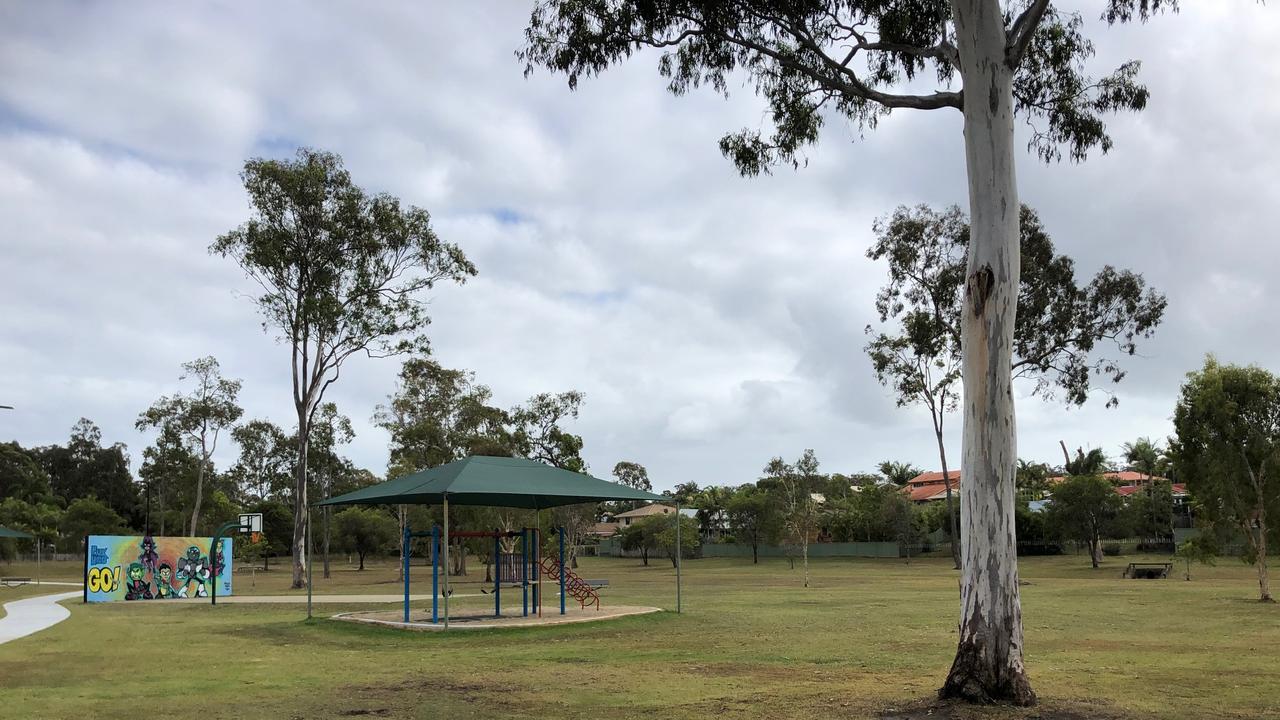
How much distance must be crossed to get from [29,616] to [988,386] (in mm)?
23851

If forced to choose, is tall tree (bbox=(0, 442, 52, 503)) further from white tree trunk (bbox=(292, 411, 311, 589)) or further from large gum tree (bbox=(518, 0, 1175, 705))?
large gum tree (bbox=(518, 0, 1175, 705))

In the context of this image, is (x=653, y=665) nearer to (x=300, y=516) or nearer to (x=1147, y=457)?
(x=300, y=516)

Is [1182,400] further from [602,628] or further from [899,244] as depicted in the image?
[899,244]

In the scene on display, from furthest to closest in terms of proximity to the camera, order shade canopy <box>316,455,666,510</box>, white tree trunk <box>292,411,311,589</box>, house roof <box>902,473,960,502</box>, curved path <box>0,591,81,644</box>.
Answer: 1. house roof <box>902,473,960,502</box>
2. white tree trunk <box>292,411,311,589</box>
3. curved path <box>0,591,81,644</box>
4. shade canopy <box>316,455,666,510</box>

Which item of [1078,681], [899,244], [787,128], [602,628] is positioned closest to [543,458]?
[899,244]

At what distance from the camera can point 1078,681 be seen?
10.8 m

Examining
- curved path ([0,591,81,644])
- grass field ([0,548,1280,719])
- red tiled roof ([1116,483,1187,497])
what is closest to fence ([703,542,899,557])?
red tiled roof ([1116,483,1187,497])

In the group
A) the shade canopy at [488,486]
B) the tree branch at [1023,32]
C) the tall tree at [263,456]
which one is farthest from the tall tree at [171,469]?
the tree branch at [1023,32]

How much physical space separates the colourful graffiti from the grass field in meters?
8.82

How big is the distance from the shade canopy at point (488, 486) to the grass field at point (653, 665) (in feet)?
8.43

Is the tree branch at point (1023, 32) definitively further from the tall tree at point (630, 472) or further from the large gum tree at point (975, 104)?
the tall tree at point (630, 472)

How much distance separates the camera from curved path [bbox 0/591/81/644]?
1912 centimetres

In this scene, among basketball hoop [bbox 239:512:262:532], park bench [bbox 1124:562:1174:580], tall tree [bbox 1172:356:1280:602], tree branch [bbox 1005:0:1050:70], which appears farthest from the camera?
park bench [bbox 1124:562:1174:580]

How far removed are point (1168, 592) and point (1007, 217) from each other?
24.5 m
